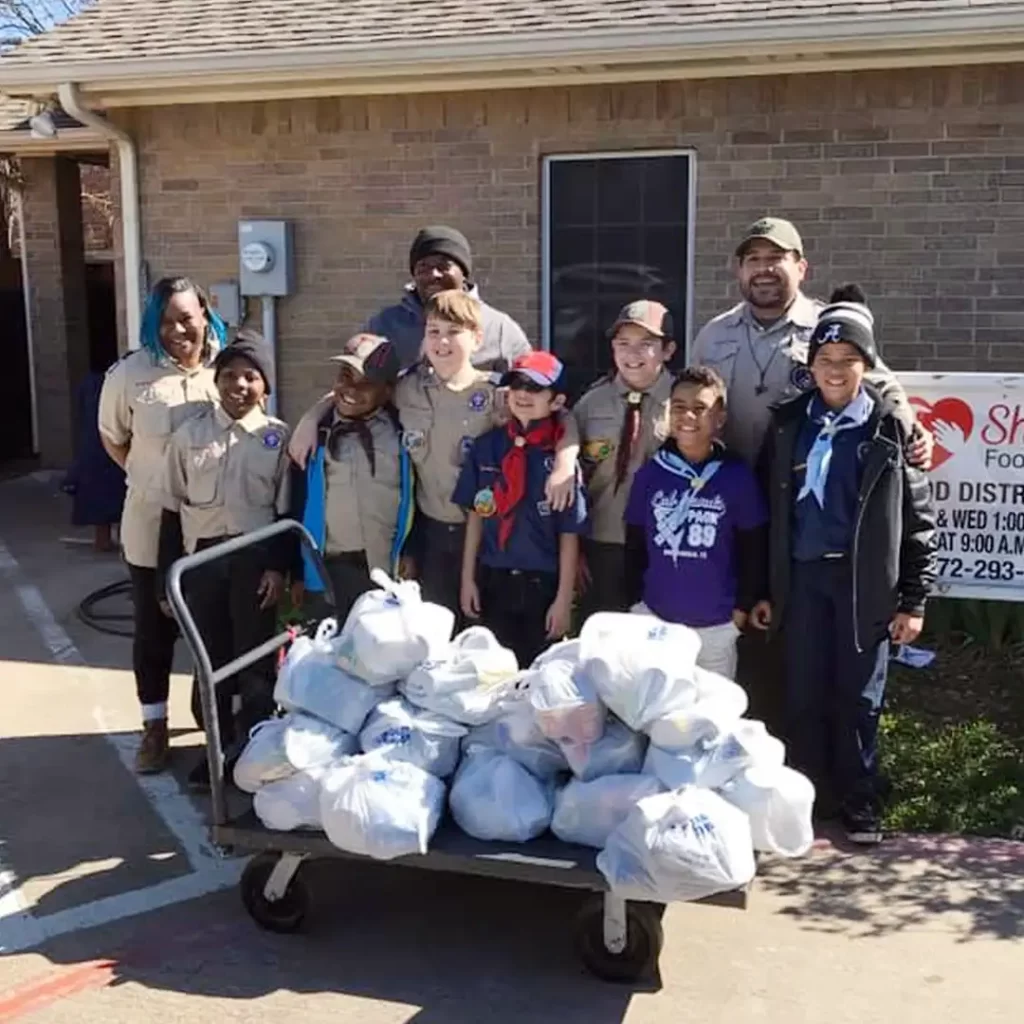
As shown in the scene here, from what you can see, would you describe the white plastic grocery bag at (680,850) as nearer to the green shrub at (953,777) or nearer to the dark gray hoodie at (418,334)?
the green shrub at (953,777)

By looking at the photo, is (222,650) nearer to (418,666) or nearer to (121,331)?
(418,666)

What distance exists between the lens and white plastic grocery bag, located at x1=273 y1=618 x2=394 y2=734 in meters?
3.86

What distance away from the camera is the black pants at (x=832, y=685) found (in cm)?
441

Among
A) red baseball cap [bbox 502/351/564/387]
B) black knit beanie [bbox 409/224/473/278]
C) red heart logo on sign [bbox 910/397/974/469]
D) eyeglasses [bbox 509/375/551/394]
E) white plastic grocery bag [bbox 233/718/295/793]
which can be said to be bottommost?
white plastic grocery bag [bbox 233/718/295/793]

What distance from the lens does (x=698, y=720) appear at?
3508 mm

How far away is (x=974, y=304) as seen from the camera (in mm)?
7051

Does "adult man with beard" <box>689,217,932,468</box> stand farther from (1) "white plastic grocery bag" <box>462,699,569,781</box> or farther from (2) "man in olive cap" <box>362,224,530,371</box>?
(1) "white plastic grocery bag" <box>462,699,569,781</box>

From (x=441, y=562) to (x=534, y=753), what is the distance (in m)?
1.13

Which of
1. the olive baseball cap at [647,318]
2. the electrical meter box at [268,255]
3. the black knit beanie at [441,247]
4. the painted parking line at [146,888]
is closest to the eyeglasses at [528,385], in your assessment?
the olive baseball cap at [647,318]

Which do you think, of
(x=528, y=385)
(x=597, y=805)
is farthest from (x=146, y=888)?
(x=528, y=385)

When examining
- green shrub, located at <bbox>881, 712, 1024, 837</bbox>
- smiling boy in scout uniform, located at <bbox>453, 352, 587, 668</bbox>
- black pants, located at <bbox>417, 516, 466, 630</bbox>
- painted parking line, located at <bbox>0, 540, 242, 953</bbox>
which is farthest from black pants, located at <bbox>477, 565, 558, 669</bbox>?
green shrub, located at <bbox>881, 712, 1024, 837</bbox>

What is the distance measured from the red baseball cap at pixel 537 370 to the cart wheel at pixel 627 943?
→ 163 centimetres

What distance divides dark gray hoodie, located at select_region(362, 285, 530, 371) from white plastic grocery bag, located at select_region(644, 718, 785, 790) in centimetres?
183

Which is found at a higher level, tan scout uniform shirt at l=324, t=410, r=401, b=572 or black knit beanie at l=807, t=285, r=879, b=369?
black knit beanie at l=807, t=285, r=879, b=369
